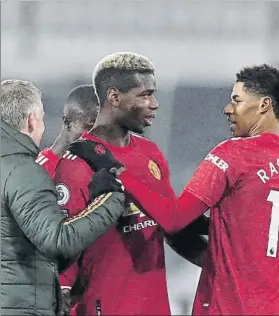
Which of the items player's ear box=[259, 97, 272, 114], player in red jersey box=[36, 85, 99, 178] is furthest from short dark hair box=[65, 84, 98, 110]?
player's ear box=[259, 97, 272, 114]

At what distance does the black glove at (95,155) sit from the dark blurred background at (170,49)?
180 mm

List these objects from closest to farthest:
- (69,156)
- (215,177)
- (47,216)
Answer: (47,216)
(215,177)
(69,156)

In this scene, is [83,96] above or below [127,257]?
above

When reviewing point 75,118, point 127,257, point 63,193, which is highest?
point 75,118

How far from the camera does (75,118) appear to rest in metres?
1.51

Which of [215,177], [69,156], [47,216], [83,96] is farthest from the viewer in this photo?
[83,96]

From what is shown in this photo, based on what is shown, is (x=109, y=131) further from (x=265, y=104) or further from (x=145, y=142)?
(x=265, y=104)

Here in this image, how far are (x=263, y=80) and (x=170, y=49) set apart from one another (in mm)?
244

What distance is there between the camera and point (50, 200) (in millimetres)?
1198

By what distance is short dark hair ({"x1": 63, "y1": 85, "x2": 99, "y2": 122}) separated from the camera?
58.2 inches

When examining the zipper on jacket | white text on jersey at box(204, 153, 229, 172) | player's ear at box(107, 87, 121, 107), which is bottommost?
the zipper on jacket

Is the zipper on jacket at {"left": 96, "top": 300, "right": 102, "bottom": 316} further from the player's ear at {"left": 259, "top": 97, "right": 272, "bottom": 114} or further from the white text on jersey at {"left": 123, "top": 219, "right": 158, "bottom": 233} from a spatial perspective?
the player's ear at {"left": 259, "top": 97, "right": 272, "bottom": 114}

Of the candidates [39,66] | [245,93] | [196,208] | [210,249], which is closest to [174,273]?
[210,249]

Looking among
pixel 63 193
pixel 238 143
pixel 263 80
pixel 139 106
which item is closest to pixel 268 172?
pixel 238 143
